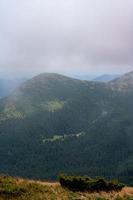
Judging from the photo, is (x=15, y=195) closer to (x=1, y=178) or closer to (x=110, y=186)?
(x=1, y=178)

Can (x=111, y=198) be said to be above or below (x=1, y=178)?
below

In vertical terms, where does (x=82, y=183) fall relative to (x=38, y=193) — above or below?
above

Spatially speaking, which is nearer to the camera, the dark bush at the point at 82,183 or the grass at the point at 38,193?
the grass at the point at 38,193

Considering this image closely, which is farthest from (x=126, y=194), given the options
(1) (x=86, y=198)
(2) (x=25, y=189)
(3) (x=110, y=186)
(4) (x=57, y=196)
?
(2) (x=25, y=189)

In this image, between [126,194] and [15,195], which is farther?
[126,194]

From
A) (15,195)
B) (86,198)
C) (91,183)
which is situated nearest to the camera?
(15,195)

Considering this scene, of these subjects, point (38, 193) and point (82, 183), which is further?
Answer: point (82, 183)

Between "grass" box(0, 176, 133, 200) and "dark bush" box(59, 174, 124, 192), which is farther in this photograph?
"dark bush" box(59, 174, 124, 192)

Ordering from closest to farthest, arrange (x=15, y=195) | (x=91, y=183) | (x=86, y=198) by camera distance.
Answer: (x=15, y=195) → (x=86, y=198) → (x=91, y=183)
